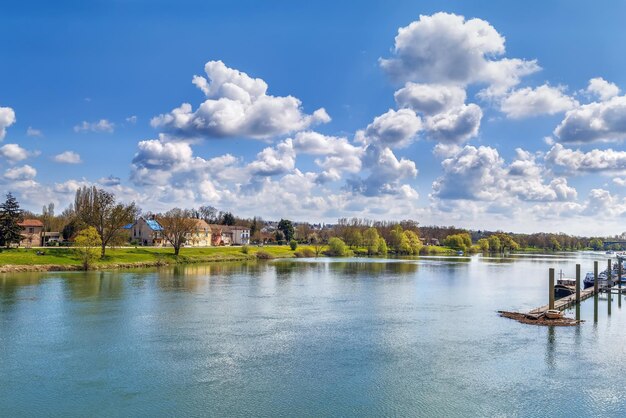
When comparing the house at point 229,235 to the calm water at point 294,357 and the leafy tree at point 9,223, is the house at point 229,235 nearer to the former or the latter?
the leafy tree at point 9,223

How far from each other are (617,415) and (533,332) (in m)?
13.1

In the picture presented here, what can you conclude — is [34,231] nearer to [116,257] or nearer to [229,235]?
[116,257]

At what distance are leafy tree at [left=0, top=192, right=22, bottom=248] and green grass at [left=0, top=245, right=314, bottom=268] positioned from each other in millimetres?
1555

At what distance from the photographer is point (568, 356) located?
2486 cm

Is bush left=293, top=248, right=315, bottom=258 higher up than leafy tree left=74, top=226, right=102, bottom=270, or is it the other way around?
leafy tree left=74, top=226, right=102, bottom=270

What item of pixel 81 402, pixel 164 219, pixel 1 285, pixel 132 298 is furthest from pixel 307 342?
pixel 164 219

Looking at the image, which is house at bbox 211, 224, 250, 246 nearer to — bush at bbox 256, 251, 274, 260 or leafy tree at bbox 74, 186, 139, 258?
bush at bbox 256, 251, 274, 260

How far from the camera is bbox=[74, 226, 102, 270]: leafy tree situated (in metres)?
66.1

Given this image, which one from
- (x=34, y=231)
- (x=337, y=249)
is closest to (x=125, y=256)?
(x=34, y=231)

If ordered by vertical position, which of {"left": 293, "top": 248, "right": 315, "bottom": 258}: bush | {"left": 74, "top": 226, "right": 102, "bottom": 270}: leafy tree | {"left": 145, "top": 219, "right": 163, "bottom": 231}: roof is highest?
{"left": 145, "top": 219, "right": 163, "bottom": 231}: roof

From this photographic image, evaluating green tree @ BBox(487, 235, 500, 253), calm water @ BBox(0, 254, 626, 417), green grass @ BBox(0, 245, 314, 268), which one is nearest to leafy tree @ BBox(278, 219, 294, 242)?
green grass @ BBox(0, 245, 314, 268)

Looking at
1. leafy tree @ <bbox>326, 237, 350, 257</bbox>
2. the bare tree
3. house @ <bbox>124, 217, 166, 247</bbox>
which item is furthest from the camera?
leafy tree @ <bbox>326, 237, 350, 257</bbox>

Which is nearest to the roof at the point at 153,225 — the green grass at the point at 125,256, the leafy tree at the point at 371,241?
the green grass at the point at 125,256

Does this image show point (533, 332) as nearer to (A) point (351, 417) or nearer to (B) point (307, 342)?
(B) point (307, 342)
